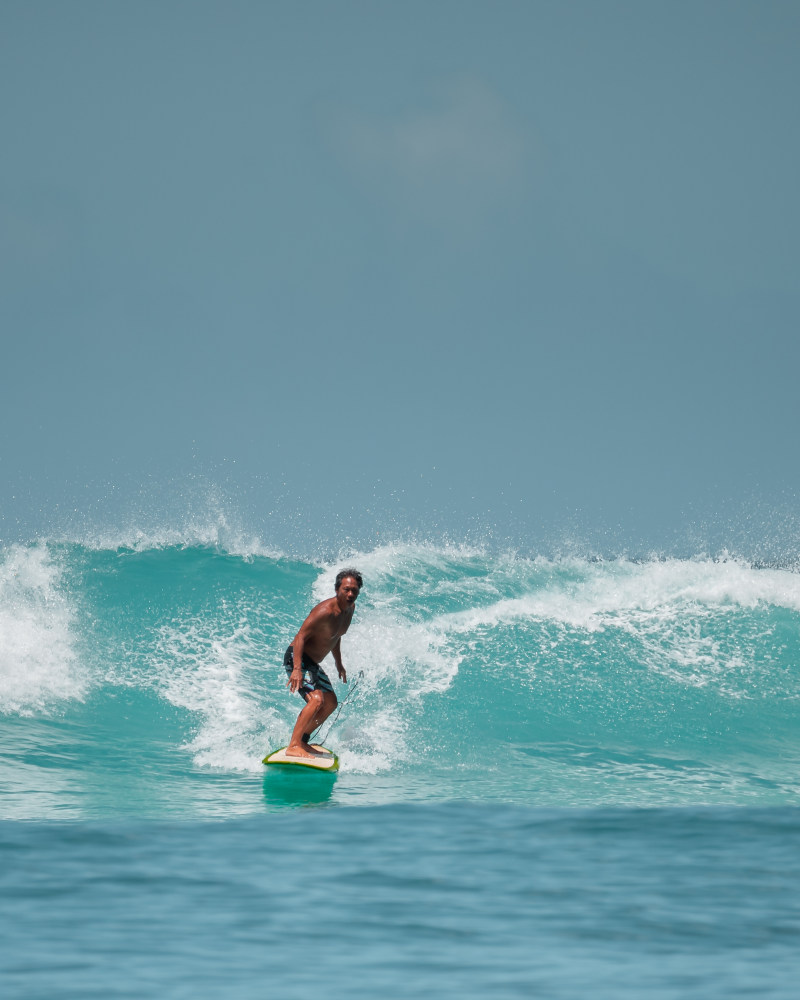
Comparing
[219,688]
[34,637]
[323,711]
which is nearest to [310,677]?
[323,711]

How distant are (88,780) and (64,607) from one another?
532cm

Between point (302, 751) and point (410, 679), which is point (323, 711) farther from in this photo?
point (410, 679)

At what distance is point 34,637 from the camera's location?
1147 cm

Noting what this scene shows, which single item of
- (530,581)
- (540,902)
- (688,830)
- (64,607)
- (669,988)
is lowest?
(669,988)

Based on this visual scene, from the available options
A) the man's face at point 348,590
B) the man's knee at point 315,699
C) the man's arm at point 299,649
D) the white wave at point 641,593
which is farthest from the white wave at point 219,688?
the white wave at point 641,593

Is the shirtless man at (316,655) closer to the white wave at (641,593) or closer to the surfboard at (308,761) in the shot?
the surfboard at (308,761)

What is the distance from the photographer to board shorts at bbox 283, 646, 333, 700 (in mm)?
8133

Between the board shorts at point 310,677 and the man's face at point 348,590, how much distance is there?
58cm

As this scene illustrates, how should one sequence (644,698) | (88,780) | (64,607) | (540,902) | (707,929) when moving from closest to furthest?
(707,929) < (540,902) < (88,780) < (644,698) < (64,607)

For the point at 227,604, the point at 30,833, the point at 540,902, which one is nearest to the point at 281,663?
the point at 227,604

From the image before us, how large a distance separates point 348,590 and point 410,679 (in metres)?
3.05

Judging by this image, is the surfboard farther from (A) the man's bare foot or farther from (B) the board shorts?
(B) the board shorts

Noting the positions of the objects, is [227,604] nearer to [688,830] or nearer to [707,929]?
[688,830]

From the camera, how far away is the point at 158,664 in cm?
1131
